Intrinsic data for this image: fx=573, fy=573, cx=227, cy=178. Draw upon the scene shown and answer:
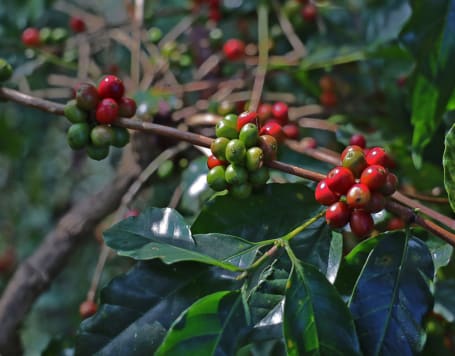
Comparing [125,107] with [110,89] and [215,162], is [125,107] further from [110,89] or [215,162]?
[215,162]

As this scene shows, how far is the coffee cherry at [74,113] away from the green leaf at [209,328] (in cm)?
40

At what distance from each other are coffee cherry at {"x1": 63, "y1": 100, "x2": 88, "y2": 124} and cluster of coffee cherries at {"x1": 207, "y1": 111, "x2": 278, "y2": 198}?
0.79 ft

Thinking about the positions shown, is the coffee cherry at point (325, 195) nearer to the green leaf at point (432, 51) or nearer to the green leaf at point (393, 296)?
the green leaf at point (393, 296)

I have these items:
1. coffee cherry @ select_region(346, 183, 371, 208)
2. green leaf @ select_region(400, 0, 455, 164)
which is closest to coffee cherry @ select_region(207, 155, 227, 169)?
coffee cherry @ select_region(346, 183, 371, 208)

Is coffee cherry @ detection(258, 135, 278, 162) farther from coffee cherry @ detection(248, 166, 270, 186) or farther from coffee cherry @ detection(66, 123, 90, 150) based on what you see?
coffee cherry @ detection(66, 123, 90, 150)

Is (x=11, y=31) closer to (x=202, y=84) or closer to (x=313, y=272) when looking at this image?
(x=202, y=84)

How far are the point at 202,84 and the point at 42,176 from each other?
4.80ft

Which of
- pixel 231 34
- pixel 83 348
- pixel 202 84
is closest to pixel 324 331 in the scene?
pixel 83 348

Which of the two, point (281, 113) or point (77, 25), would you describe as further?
point (77, 25)

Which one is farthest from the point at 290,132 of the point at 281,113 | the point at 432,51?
the point at 432,51

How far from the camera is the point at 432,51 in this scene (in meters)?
1.10

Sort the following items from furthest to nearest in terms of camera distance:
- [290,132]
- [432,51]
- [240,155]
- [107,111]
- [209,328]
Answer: [290,132], [432,51], [107,111], [240,155], [209,328]

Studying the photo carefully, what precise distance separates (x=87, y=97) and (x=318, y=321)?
522 millimetres

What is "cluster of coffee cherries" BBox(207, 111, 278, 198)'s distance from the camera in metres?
Result: 0.85
